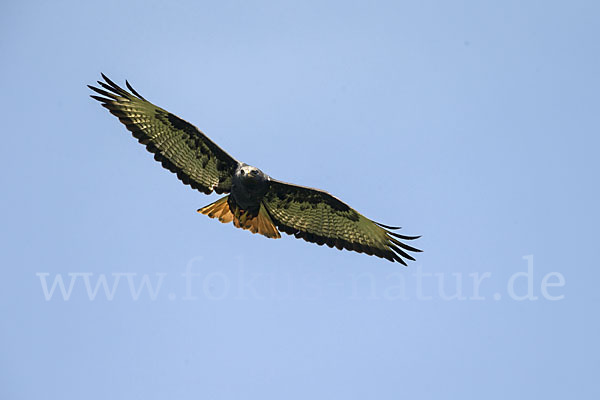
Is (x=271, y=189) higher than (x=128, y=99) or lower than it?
lower

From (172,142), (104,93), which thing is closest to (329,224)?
(172,142)

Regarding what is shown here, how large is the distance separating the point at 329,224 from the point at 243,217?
1.53 metres

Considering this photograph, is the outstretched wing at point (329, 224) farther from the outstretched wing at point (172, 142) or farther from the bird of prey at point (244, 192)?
the outstretched wing at point (172, 142)

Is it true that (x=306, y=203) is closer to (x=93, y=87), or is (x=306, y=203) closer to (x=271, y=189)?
(x=271, y=189)

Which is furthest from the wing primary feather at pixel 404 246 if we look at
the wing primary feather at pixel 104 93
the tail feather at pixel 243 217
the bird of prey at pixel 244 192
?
the wing primary feather at pixel 104 93

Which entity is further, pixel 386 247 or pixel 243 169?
pixel 386 247

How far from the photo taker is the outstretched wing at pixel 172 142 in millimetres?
12227

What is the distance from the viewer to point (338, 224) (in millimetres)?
12938

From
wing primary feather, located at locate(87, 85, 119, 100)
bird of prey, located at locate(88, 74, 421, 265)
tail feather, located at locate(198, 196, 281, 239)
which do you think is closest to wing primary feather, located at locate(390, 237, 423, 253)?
bird of prey, located at locate(88, 74, 421, 265)

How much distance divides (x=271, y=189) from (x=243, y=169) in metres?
0.78

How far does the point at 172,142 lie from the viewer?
1241 centimetres

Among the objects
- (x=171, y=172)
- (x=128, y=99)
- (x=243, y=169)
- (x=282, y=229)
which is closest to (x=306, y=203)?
(x=282, y=229)

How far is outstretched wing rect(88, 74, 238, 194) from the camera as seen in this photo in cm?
1223

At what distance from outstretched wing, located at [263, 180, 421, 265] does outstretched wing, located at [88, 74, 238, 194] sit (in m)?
0.89
